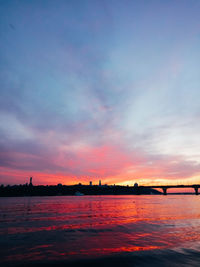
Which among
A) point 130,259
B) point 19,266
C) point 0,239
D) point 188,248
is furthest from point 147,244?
point 0,239

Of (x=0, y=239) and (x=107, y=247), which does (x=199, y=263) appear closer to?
(x=107, y=247)

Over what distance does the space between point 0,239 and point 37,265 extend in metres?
8.27

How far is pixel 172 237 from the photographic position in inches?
677

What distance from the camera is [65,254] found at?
12.3 metres

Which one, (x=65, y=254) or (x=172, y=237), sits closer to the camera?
(x=65, y=254)

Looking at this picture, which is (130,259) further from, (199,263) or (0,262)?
(0,262)

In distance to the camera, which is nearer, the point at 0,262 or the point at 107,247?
the point at 0,262

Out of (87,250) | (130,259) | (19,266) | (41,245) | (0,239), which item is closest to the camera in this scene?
(19,266)

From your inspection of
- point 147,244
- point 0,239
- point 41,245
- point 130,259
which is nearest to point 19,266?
point 41,245

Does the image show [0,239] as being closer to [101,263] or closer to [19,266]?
[19,266]

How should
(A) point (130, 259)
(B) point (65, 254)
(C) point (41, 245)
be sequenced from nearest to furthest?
(A) point (130, 259), (B) point (65, 254), (C) point (41, 245)

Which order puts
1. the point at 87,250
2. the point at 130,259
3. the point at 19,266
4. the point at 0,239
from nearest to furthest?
the point at 19,266, the point at 130,259, the point at 87,250, the point at 0,239

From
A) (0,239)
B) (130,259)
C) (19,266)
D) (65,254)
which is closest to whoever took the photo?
(19,266)

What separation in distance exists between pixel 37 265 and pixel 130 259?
5550mm
